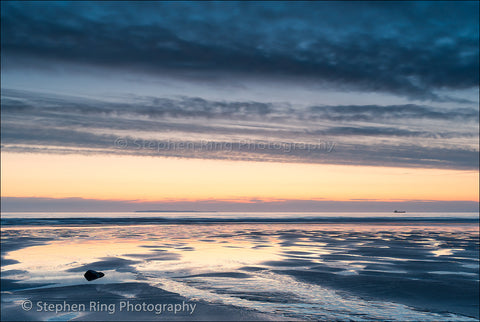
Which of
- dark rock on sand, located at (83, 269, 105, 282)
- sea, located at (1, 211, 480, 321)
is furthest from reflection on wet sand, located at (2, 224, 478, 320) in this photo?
dark rock on sand, located at (83, 269, 105, 282)

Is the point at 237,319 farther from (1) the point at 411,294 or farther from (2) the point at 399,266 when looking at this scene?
(2) the point at 399,266

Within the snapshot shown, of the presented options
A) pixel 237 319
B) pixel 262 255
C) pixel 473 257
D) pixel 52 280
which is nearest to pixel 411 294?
pixel 237 319

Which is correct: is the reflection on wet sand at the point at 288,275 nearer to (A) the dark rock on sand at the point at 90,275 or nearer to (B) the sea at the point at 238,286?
(B) the sea at the point at 238,286

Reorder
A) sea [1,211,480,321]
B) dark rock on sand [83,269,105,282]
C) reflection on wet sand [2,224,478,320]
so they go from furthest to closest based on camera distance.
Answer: dark rock on sand [83,269,105,282] < reflection on wet sand [2,224,478,320] < sea [1,211,480,321]

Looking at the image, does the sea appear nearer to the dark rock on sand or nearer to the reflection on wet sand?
the reflection on wet sand

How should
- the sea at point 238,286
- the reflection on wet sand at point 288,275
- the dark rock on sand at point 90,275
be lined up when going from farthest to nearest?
the dark rock on sand at point 90,275 < the reflection on wet sand at point 288,275 < the sea at point 238,286

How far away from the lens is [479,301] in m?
11.9

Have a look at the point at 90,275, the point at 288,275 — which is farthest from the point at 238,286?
→ the point at 90,275

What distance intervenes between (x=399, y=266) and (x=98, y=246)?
18.4 metres

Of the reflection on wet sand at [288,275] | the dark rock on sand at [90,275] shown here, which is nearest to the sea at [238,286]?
the reflection on wet sand at [288,275]

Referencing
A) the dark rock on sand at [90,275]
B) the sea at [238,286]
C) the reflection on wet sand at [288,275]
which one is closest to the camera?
the sea at [238,286]

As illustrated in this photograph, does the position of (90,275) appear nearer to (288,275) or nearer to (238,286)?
(238,286)

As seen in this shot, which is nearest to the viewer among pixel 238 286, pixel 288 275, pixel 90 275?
pixel 238 286

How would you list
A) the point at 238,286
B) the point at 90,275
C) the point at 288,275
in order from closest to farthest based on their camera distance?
the point at 238,286, the point at 90,275, the point at 288,275
